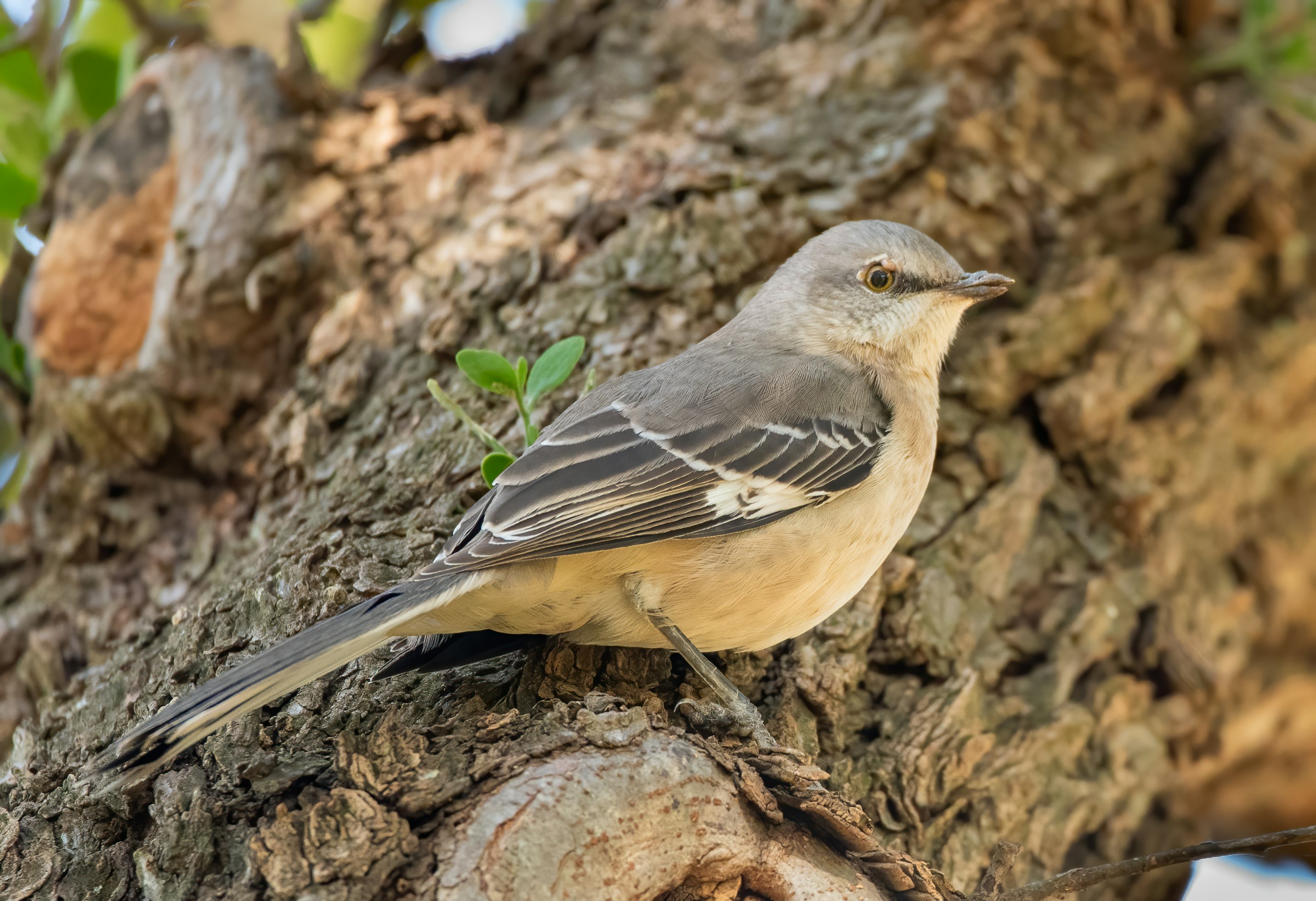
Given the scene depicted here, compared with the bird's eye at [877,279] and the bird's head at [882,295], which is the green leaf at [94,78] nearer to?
the bird's head at [882,295]

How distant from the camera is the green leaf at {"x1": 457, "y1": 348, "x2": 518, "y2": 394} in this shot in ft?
8.82

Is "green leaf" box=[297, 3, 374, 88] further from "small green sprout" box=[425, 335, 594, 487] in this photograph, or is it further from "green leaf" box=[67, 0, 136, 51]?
"small green sprout" box=[425, 335, 594, 487]

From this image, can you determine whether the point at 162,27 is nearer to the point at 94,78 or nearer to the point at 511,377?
the point at 94,78

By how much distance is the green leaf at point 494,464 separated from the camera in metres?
2.79

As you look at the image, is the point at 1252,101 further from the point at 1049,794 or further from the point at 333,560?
the point at 333,560

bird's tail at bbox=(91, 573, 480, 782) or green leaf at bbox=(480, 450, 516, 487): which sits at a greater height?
bird's tail at bbox=(91, 573, 480, 782)

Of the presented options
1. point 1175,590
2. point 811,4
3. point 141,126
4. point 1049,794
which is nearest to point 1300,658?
point 1175,590

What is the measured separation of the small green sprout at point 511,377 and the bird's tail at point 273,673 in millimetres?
580

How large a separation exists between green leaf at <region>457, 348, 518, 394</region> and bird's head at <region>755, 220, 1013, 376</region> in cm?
91

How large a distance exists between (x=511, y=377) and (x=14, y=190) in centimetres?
293

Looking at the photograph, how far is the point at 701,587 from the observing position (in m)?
2.52

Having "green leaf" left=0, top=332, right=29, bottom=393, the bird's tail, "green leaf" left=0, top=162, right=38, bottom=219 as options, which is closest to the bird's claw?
the bird's tail

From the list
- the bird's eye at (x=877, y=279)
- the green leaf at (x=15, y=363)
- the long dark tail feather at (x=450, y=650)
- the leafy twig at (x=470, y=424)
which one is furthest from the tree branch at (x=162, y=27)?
the long dark tail feather at (x=450, y=650)

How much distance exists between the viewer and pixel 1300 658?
15.0 ft
